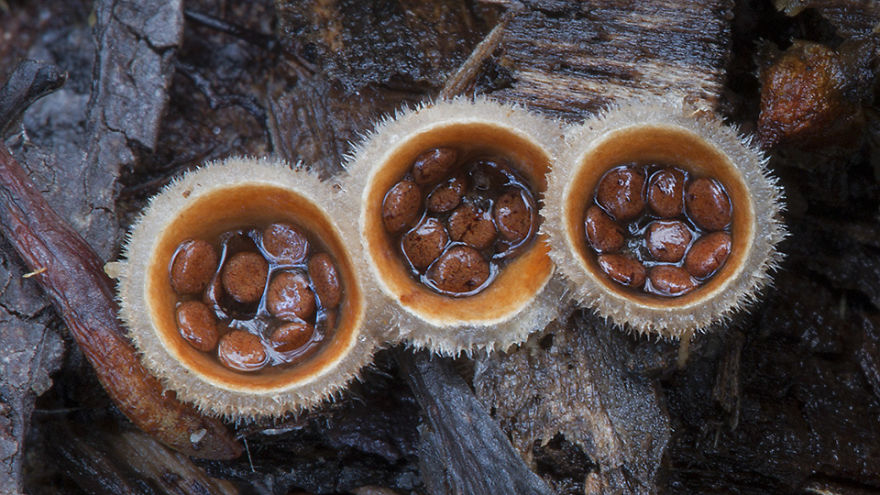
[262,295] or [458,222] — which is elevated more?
[458,222]

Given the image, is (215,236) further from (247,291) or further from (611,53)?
(611,53)

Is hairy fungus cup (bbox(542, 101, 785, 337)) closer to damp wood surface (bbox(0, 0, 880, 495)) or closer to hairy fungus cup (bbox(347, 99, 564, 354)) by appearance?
hairy fungus cup (bbox(347, 99, 564, 354))

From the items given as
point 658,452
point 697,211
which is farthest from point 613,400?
point 697,211

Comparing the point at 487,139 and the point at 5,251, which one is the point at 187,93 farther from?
the point at 487,139

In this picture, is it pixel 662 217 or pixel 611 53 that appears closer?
pixel 662 217

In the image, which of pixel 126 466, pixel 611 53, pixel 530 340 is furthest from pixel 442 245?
pixel 126 466

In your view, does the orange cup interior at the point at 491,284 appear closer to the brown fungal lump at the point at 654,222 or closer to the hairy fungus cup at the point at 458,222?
the hairy fungus cup at the point at 458,222
